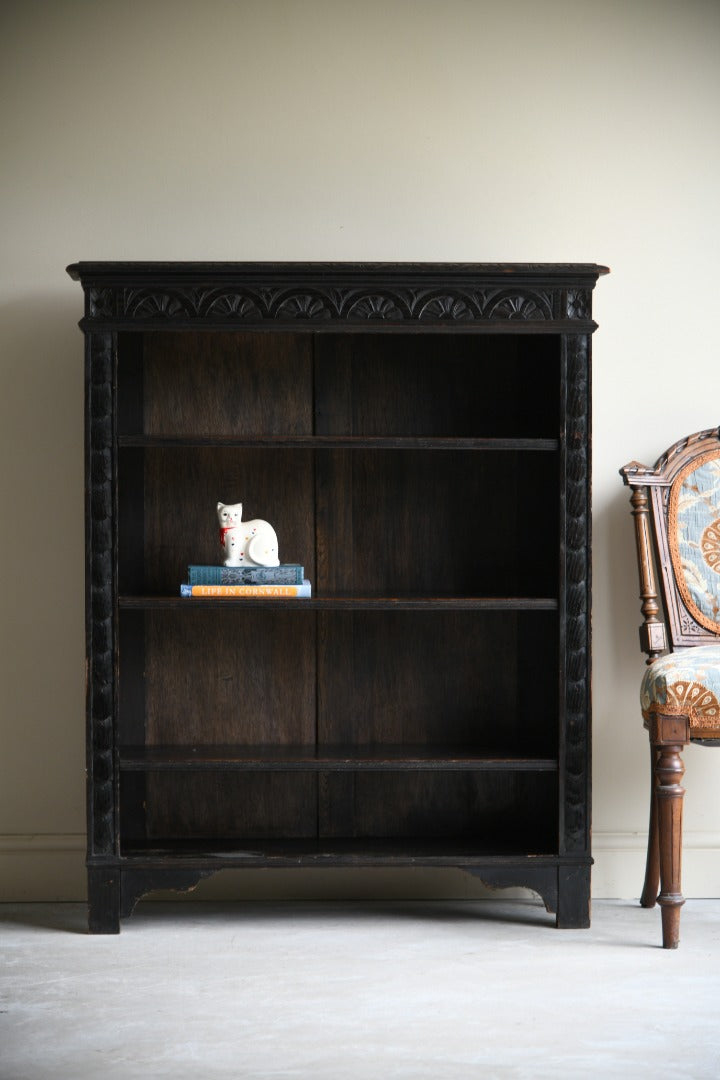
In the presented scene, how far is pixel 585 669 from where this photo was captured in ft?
8.73

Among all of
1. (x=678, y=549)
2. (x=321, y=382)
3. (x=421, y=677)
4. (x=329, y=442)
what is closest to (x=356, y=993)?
(x=421, y=677)

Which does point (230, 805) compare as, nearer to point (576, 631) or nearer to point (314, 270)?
point (576, 631)

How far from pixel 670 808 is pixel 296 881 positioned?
1055mm

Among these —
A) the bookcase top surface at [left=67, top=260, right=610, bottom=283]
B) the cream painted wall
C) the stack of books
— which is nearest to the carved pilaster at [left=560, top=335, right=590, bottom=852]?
the bookcase top surface at [left=67, top=260, right=610, bottom=283]

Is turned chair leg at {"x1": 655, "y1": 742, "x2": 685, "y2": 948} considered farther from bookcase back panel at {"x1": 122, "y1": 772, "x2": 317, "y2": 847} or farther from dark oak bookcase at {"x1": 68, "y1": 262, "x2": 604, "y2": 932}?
bookcase back panel at {"x1": 122, "y1": 772, "x2": 317, "y2": 847}

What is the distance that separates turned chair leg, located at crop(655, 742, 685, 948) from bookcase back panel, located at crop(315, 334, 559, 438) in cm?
95

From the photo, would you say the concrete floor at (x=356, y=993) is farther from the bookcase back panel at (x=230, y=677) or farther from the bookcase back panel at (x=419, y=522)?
the bookcase back panel at (x=419, y=522)

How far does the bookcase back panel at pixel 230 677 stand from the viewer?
2.98 m

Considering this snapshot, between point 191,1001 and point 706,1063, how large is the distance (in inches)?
38.1

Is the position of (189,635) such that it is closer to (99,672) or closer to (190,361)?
(99,672)

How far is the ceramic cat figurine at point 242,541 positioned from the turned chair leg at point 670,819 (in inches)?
40.6

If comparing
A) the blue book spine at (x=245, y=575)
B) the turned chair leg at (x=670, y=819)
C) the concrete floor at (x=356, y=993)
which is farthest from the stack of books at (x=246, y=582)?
the turned chair leg at (x=670, y=819)

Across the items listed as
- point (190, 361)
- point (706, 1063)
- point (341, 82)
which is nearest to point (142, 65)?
point (341, 82)

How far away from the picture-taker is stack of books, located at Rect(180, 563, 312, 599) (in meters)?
2.69
